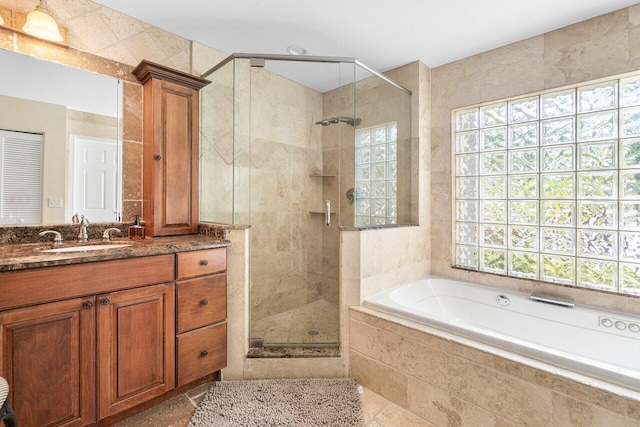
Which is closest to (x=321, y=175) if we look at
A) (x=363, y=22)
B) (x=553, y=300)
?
(x=363, y=22)

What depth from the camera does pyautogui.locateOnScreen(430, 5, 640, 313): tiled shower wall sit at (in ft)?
6.15

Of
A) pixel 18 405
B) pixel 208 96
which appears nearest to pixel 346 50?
pixel 208 96

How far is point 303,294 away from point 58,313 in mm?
1699

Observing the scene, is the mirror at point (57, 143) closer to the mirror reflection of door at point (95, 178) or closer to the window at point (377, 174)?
the mirror reflection of door at point (95, 178)

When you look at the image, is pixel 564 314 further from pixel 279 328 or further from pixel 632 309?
pixel 279 328

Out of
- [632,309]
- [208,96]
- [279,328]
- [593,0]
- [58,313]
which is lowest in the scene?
[279,328]

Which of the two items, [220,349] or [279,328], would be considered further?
[279,328]

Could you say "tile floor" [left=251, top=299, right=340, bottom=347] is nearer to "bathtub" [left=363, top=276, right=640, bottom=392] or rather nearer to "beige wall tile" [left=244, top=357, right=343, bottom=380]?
"beige wall tile" [left=244, top=357, right=343, bottom=380]

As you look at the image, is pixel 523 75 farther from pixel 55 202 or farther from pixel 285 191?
pixel 55 202

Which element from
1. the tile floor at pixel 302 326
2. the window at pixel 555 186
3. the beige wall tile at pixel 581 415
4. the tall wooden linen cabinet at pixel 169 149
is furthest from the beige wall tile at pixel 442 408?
the tall wooden linen cabinet at pixel 169 149

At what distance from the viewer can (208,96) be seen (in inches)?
89.0

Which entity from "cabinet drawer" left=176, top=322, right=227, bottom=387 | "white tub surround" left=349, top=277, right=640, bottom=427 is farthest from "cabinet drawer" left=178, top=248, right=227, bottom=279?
"white tub surround" left=349, top=277, right=640, bottom=427

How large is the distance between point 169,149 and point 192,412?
5.39 ft

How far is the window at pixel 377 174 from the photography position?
2.38 m
